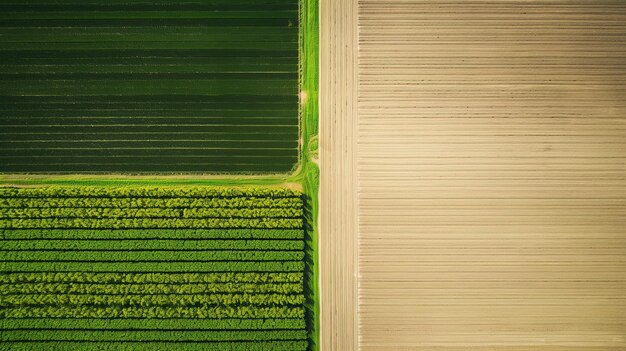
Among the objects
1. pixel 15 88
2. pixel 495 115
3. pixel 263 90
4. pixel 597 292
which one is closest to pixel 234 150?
pixel 263 90

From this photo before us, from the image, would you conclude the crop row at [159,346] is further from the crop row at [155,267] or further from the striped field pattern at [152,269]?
the crop row at [155,267]

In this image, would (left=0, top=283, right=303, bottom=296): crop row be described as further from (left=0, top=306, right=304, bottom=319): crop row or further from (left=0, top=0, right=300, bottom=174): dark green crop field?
(left=0, top=0, right=300, bottom=174): dark green crop field

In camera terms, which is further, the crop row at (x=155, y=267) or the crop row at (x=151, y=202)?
the crop row at (x=151, y=202)

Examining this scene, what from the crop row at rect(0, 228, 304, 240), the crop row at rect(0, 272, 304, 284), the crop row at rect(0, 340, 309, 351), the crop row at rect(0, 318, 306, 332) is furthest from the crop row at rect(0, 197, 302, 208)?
the crop row at rect(0, 340, 309, 351)

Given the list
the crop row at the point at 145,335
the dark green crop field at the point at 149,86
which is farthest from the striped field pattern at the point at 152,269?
the dark green crop field at the point at 149,86

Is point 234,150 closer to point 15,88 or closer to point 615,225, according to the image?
point 15,88

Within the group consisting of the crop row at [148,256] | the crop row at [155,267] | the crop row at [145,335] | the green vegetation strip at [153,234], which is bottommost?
the crop row at [145,335]
